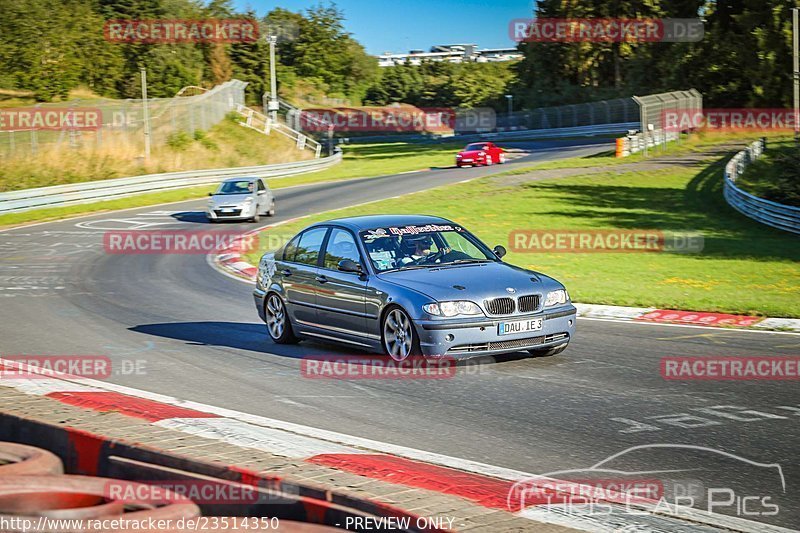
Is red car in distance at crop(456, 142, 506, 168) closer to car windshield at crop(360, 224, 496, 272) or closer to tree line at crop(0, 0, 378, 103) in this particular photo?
tree line at crop(0, 0, 378, 103)

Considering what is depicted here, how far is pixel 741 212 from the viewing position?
102 feet

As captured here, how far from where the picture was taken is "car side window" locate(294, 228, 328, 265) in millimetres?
12164

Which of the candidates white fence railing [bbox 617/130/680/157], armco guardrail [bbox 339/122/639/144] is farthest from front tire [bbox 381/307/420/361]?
armco guardrail [bbox 339/122/639/144]

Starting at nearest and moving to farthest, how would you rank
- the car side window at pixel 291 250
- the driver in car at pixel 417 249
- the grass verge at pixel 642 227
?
1. the driver in car at pixel 417 249
2. the car side window at pixel 291 250
3. the grass verge at pixel 642 227

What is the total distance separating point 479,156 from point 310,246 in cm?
3995

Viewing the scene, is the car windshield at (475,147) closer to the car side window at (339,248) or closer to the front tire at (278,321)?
the front tire at (278,321)

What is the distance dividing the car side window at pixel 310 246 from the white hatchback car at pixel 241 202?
775 inches

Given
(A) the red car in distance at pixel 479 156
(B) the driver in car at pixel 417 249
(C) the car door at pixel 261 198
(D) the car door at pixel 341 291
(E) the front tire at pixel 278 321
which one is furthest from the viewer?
(A) the red car in distance at pixel 479 156

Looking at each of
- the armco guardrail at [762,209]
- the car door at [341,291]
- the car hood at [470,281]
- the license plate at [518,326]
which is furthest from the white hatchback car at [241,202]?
the license plate at [518,326]

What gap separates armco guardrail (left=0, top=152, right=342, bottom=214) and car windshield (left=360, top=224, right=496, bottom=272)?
2557 cm

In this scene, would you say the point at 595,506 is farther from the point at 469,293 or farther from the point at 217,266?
the point at 217,266

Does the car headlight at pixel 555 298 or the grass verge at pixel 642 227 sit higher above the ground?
the car headlight at pixel 555 298

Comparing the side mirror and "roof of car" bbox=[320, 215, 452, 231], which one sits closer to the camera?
the side mirror

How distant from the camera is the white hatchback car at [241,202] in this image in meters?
31.8
